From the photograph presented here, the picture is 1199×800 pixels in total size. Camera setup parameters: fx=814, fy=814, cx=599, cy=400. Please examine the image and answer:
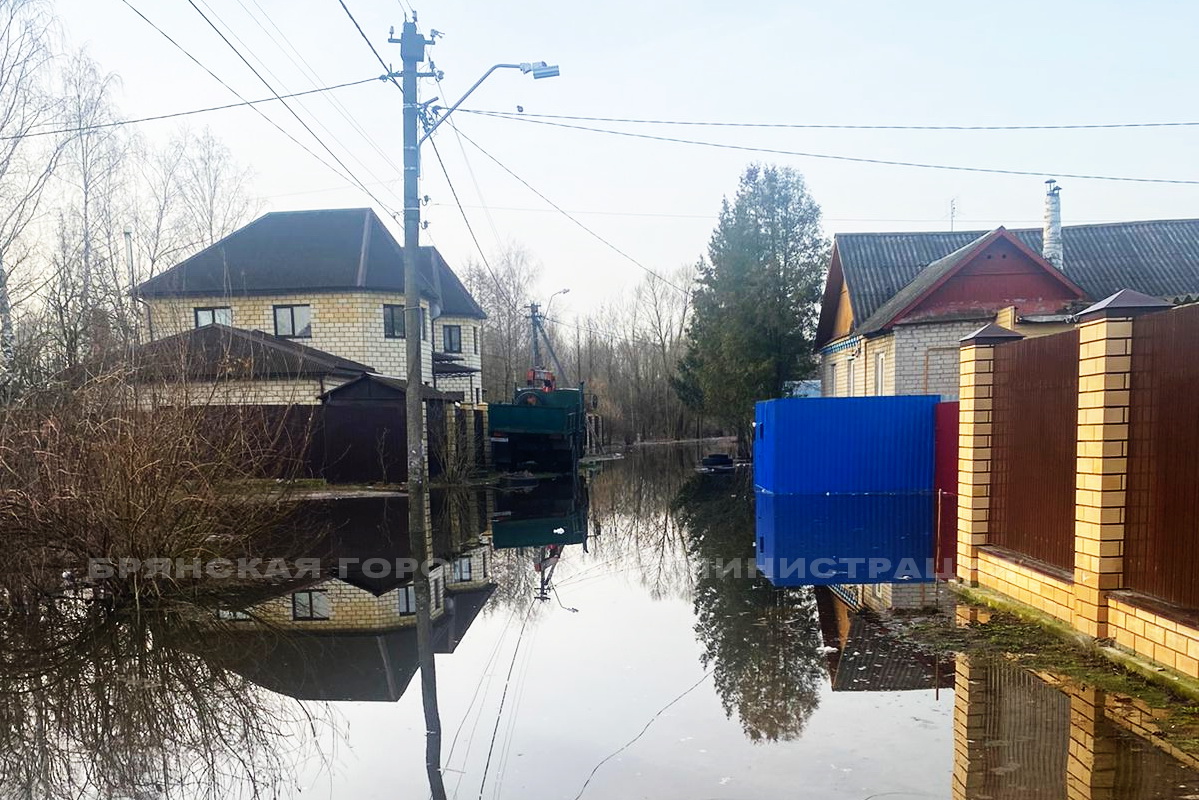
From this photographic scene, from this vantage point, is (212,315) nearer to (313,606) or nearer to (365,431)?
(365,431)

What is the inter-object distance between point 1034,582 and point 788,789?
3886mm

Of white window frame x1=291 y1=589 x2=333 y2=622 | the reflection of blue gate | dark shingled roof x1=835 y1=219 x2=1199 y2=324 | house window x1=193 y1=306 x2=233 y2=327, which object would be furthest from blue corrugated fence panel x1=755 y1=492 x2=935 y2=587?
house window x1=193 y1=306 x2=233 y2=327

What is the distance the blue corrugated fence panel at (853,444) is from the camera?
1535cm

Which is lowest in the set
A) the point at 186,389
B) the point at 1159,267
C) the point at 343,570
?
the point at 343,570

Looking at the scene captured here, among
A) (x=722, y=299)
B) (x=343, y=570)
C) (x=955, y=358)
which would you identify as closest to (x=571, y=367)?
(x=722, y=299)

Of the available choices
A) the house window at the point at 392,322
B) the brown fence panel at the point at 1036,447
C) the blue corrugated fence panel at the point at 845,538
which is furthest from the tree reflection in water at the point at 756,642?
the house window at the point at 392,322

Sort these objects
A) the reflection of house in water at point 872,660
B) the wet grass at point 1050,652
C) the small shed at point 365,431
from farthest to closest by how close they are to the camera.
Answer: the small shed at point 365,431
the reflection of house in water at point 872,660
the wet grass at point 1050,652

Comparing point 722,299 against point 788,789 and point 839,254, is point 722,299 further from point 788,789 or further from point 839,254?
point 788,789

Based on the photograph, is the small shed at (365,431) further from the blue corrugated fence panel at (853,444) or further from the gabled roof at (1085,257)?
the gabled roof at (1085,257)

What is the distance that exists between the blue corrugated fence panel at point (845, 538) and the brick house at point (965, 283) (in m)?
4.47

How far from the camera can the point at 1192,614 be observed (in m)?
4.85

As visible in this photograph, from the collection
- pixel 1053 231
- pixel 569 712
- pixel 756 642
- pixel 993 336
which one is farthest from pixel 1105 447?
pixel 1053 231

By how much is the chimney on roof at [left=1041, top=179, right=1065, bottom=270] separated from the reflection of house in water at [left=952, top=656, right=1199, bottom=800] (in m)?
18.7

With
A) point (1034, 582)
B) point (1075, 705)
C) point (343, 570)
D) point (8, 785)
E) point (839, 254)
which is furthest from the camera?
point (839, 254)
